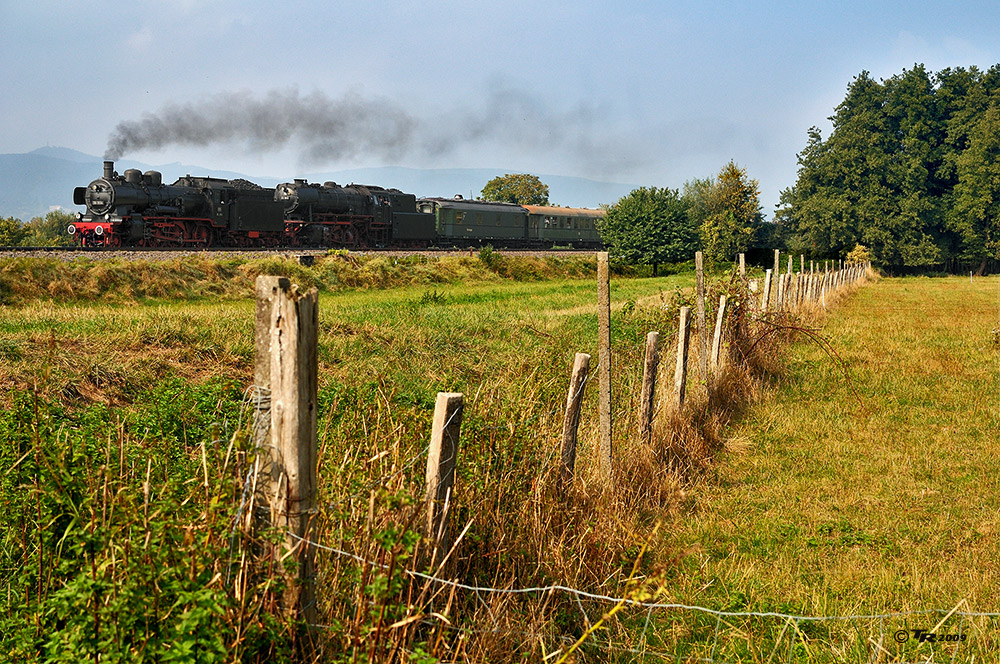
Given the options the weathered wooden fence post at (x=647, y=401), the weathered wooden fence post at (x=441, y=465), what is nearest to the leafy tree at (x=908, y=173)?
the weathered wooden fence post at (x=647, y=401)

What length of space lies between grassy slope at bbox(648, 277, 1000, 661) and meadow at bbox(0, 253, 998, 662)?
28mm

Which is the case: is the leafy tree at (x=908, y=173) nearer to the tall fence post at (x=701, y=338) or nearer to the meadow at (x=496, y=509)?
the meadow at (x=496, y=509)

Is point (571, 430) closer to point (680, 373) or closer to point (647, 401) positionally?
point (647, 401)

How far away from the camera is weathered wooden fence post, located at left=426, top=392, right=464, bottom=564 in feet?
12.4

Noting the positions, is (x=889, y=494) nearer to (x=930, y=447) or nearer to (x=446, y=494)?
(x=930, y=447)

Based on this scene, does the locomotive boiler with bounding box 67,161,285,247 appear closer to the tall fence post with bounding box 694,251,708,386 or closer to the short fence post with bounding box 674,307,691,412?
the tall fence post with bounding box 694,251,708,386

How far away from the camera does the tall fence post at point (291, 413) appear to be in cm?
303

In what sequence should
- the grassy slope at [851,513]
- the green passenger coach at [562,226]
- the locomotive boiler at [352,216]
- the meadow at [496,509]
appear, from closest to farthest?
the meadow at [496,509] < the grassy slope at [851,513] < the locomotive boiler at [352,216] < the green passenger coach at [562,226]

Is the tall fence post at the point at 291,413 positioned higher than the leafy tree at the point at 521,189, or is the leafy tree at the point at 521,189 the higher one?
the leafy tree at the point at 521,189

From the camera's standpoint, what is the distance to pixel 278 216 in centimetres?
3628

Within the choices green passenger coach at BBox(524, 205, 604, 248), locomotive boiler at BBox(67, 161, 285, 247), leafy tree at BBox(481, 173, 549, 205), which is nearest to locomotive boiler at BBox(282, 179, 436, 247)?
locomotive boiler at BBox(67, 161, 285, 247)

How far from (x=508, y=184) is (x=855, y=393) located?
305 ft

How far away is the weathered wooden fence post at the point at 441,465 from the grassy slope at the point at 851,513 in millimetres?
1521

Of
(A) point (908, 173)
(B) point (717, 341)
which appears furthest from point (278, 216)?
(A) point (908, 173)
